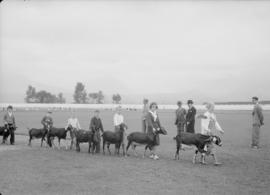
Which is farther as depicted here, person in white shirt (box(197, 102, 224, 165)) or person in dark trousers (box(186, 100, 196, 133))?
person in dark trousers (box(186, 100, 196, 133))

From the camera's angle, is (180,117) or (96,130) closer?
(96,130)

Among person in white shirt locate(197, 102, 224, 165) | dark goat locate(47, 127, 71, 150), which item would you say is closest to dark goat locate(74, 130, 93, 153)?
dark goat locate(47, 127, 71, 150)

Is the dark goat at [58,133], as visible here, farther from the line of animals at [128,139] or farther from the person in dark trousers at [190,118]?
the person in dark trousers at [190,118]

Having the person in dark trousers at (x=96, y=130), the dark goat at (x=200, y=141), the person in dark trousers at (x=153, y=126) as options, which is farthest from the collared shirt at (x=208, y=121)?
the person in dark trousers at (x=96, y=130)

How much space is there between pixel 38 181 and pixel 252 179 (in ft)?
18.8

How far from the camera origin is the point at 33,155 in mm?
13555

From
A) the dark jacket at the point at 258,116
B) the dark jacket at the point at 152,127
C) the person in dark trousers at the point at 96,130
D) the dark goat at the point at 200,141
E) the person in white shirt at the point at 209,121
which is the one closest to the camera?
the dark goat at the point at 200,141

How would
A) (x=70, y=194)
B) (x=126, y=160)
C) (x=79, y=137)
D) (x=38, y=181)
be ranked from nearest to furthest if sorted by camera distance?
(x=70, y=194)
(x=38, y=181)
(x=126, y=160)
(x=79, y=137)

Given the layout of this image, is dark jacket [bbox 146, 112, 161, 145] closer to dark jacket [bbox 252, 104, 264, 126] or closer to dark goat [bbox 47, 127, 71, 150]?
dark goat [bbox 47, 127, 71, 150]

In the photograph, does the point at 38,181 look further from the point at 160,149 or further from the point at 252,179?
the point at 160,149

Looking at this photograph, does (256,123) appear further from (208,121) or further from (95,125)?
(95,125)

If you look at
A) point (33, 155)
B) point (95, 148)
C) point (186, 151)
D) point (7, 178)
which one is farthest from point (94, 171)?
point (186, 151)

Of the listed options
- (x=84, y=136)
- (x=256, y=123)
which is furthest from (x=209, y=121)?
(x=256, y=123)

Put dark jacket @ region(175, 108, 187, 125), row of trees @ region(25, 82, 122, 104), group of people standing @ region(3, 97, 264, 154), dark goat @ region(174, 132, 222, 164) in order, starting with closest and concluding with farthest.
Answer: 1. dark goat @ region(174, 132, 222, 164)
2. group of people standing @ region(3, 97, 264, 154)
3. dark jacket @ region(175, 108, 187, 125)
4. row of trees @ region(25, 82, 122, 104)
